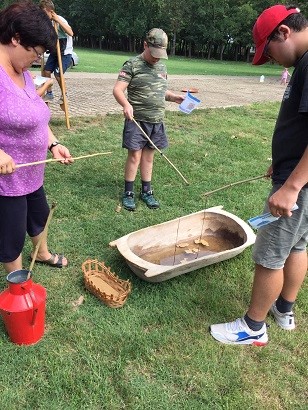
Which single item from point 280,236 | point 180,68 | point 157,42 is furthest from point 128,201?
point 180,68

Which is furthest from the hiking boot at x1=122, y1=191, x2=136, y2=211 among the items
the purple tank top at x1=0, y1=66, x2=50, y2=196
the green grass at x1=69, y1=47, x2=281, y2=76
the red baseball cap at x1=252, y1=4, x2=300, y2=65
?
the green grass at x1=69, y1=47, x2=281, y2=76

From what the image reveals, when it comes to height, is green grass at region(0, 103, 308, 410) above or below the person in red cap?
below

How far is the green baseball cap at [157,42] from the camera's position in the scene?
3.67 meters

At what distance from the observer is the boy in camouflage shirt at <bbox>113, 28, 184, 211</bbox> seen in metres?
3.78

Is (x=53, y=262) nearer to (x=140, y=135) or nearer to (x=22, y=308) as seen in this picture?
(x=22, y=308)

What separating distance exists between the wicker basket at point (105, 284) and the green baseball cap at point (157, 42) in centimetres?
207

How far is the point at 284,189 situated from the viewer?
2.03m

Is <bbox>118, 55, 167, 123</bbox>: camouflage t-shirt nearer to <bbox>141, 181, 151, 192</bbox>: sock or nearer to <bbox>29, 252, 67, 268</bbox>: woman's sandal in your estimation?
<bbox>141, 181, 151, 192</bbox>: sock

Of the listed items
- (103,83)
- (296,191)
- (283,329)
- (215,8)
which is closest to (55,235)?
(283,329)

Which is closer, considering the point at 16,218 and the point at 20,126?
the point at 20,126

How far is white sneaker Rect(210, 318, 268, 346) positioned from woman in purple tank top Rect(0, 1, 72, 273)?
1.47 meters

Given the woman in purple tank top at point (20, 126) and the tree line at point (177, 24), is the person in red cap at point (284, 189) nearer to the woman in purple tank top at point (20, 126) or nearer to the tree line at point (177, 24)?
the woman in purple tank top at point (20, 126)

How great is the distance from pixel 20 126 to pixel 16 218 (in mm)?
604

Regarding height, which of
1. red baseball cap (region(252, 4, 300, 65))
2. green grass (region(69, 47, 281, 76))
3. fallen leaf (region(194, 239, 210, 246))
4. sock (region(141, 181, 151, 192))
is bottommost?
green grass (region(69, 47, 281, 76))
